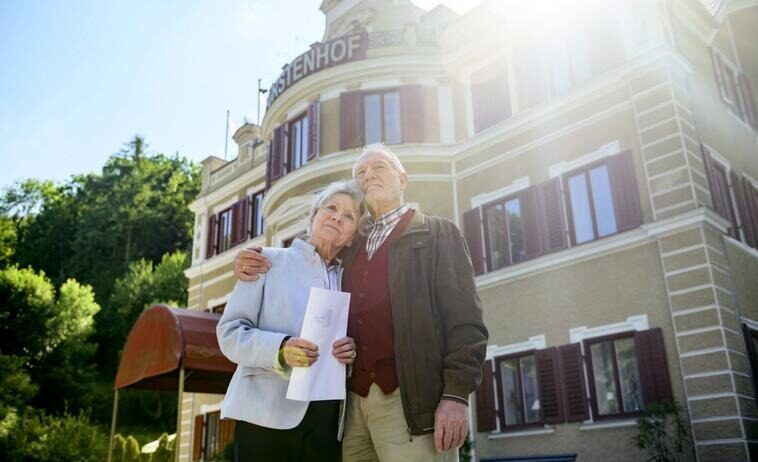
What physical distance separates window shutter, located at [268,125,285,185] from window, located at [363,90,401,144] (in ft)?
9.11

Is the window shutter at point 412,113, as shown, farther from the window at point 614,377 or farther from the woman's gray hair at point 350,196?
the woman's gray hair at point 350,196

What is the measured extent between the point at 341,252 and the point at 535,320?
31.2 feet

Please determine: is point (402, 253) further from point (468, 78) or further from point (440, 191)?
point (468, 78)

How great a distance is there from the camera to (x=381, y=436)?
2768 millimetres

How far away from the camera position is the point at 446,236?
3.08m

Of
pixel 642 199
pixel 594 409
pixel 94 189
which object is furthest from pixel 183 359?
pixel 94 189

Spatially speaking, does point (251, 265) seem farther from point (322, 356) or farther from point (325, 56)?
point (325, 56)

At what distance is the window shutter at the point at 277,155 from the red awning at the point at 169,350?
203 inches

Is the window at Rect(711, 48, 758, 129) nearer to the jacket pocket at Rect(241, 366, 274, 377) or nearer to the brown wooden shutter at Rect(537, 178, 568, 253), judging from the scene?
the brown wooden shutter at Rect(537, 178, 568, 253)

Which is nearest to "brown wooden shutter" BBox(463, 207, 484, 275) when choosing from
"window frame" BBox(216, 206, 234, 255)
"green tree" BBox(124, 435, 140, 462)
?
"window frame" BBox(216, 206, 234, 255)

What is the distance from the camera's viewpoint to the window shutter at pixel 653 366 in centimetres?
1006

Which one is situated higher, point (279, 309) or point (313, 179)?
point (313, 179)

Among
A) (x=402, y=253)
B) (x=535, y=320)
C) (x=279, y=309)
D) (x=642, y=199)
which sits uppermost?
(x=642, y=199)

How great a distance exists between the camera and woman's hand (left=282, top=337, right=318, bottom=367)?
2750 millimetres
